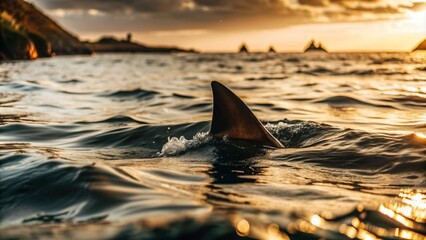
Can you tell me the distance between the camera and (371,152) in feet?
19.4

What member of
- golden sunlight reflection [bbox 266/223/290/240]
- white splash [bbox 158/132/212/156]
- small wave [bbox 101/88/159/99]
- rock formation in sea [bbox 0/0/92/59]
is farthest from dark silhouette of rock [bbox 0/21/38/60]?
golden sunlight reflection [bbox 266/223/290/240]

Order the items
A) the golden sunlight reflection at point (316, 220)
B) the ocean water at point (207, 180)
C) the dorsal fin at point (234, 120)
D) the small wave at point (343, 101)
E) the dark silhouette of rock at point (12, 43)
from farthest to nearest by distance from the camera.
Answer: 1. the dark silhouette of rock at point (12, 43)
2. the small wave at point (343, 101)
3. the dorsal fin at point (234, 120)
4. the golden sunlight reflection at point (316, 220)
5. the ocean water at point (207, 180)

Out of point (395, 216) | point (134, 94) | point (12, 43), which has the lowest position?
point (134, 94)

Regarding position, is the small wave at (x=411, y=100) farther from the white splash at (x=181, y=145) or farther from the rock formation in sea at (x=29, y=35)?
the rock formation in sea at (x=29, y=35)

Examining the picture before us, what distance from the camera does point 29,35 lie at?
2121 inches

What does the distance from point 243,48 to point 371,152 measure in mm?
196300

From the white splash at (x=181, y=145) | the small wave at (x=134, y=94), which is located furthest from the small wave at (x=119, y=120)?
the small wave at (x=134, y=94)

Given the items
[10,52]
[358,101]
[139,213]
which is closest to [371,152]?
[139,213]

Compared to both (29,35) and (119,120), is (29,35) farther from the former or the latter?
(119,120)

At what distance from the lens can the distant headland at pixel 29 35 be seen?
122 ft

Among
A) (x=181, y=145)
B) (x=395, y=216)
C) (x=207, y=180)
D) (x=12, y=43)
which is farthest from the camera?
(x=12, y=43)

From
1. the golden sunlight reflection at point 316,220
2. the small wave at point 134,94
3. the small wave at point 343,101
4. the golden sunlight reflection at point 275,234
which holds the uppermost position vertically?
the golden sunlight reflection at point 275,234

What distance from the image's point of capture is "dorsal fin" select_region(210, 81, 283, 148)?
236 inches

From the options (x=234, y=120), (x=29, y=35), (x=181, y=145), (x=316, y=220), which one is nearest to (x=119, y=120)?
(x=181, y=145)
